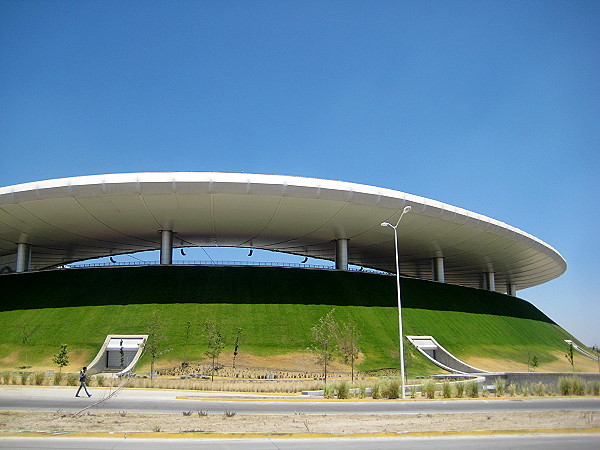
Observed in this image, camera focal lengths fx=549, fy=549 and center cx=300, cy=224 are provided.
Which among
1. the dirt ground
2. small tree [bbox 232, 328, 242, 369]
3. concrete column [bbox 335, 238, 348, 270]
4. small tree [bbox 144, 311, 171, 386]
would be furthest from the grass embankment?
the dirt ground

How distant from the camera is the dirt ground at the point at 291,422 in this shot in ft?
43.2

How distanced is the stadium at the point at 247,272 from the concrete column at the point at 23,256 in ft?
0.43

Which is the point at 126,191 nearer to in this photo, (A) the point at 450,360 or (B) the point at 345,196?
(B) the point at 345,196

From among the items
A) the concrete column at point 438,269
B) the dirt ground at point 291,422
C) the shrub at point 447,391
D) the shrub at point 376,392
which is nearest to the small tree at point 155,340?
the shrub at point 376,392


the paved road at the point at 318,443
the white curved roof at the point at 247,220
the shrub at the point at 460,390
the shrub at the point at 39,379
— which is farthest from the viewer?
the white curved roof at the point at 247,220

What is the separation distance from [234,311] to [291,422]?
29.5 m

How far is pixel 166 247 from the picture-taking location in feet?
164

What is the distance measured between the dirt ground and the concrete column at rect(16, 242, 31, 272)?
4245 centimetres

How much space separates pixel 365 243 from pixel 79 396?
3683 centimetres

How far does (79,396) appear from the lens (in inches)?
875

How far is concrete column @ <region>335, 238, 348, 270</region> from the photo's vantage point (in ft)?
171

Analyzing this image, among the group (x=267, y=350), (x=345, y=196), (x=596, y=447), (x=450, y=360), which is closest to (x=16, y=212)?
(x=267, y=350)

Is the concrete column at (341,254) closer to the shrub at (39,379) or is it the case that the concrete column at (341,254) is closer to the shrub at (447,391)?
the shrub at (447,391)

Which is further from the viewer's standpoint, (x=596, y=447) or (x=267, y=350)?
(x=267, y=350)
